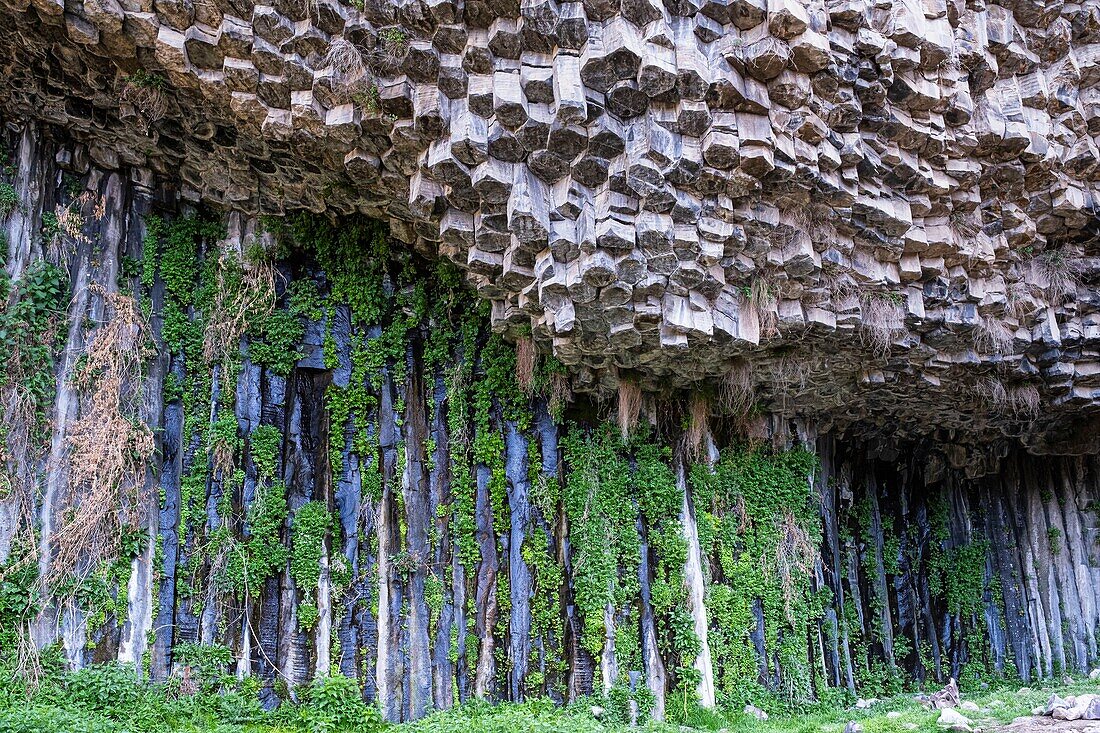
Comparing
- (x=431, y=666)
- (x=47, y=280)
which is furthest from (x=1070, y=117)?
(x=47, y=280)

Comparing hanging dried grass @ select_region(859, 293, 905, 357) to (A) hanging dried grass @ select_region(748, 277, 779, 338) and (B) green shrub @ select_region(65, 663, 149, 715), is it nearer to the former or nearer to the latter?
(A) hanging dried grass @ select_region(748, 277, 779, 338)

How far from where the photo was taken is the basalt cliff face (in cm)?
675

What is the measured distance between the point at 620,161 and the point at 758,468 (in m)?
4.58

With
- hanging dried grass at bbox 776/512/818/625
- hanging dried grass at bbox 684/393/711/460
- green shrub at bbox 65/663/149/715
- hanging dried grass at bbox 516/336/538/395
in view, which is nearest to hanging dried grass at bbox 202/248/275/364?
hanging dried grass at bbox 516/336/538/395

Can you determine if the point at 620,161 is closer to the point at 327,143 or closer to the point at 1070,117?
the point at 327,143

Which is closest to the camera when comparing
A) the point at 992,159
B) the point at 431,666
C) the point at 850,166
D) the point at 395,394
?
the point at 850,166

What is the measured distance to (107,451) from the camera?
7734 mm

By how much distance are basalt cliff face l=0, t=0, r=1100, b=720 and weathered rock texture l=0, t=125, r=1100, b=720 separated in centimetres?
4

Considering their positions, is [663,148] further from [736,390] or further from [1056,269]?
[1056,269]

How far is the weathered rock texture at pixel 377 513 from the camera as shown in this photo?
7.86 meters

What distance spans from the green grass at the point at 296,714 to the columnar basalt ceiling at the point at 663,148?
3247 mm

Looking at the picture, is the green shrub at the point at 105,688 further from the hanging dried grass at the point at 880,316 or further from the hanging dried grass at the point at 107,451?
the hanging dried grass at the point at 880,316

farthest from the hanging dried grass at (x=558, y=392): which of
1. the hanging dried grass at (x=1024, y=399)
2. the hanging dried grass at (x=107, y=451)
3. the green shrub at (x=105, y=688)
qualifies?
the hanging dried grass at (x=1024, y=399)

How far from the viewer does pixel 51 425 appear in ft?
25.1
